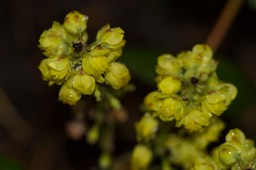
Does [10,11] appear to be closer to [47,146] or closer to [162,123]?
[47,146]

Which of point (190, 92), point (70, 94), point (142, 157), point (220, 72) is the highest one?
point (190, 92)

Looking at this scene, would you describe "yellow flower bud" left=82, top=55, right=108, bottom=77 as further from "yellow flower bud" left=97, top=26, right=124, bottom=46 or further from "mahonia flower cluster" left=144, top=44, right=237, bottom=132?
"mahonia flower cluster" left=144, top=44, right=237, bottom=132

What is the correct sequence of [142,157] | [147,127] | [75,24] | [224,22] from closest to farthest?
[75,24] → [147,127] → [142,157] → [224,22]

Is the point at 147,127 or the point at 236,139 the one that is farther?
the point at 147,127

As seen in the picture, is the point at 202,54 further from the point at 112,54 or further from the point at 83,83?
the point at 83,83

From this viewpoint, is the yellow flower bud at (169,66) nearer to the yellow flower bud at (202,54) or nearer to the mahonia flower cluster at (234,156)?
the yellow flower bud at (202,54)

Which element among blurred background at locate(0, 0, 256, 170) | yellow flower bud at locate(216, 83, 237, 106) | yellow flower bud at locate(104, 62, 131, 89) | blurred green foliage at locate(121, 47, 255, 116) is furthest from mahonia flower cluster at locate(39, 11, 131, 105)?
blurred background at locate(0, 0, 256, 170)

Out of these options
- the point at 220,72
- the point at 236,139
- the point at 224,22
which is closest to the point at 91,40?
the point at 224,22
